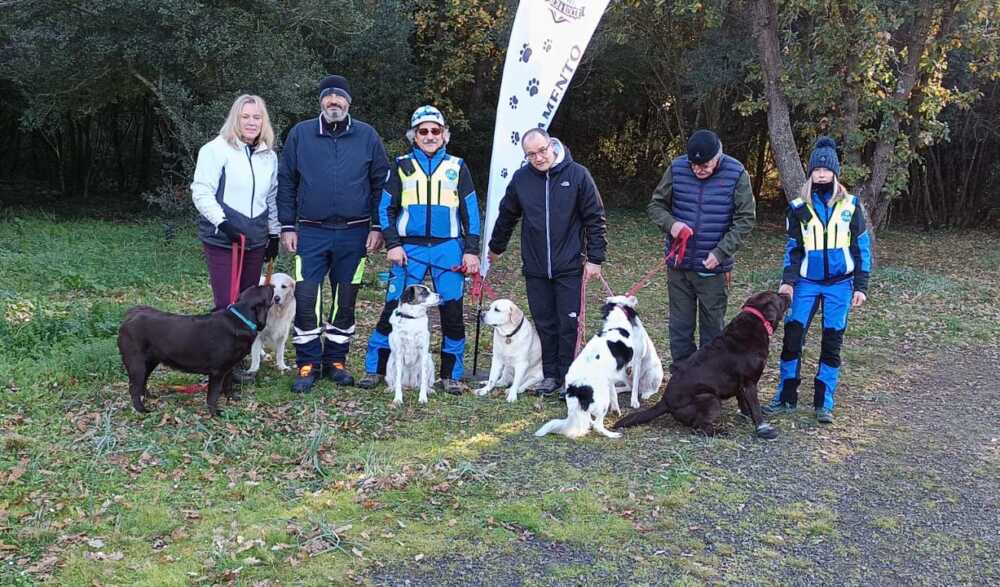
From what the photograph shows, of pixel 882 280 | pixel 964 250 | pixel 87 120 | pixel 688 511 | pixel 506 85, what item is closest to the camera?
pixel 688 511

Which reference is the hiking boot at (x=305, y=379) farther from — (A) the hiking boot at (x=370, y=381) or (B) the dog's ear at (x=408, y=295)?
(B) the dog's ear at (x=408, y=295)

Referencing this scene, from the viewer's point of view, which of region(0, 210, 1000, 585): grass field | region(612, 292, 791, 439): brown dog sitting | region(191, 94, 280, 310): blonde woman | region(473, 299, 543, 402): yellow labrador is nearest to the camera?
region(0, 210, 1000, 585): grass field

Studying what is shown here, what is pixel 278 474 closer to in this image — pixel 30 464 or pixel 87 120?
pixel 30 464

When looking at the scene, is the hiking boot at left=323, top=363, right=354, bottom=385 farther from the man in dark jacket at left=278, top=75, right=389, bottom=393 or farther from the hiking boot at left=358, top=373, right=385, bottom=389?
the man in dark jacket at left=278, top=75, right=389, bottom=393

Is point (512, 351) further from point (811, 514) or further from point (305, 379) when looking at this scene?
point (811, 514)

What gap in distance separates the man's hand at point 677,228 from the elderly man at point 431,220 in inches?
53.8

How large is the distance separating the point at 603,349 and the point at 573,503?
4.61 ft

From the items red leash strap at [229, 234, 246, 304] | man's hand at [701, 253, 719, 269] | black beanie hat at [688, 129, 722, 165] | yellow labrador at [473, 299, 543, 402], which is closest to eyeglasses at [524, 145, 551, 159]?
black beanie hat at [688, 129, 722, 165]

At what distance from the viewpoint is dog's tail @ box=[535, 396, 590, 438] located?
499cm

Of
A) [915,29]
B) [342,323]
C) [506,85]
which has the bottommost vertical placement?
[342,323]

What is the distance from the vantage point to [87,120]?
18625 mm

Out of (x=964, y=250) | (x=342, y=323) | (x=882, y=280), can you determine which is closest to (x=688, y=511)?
(x=342, y=323)

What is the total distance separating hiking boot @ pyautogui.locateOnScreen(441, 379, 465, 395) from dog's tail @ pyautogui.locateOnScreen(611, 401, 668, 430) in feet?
4.20

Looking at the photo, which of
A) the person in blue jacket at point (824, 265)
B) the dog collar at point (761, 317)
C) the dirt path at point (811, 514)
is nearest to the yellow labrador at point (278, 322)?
the dirt path at point (811, 514)
